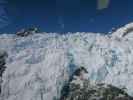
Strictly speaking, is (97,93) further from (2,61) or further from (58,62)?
(2,61)

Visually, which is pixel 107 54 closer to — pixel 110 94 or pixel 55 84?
pixel 110 94

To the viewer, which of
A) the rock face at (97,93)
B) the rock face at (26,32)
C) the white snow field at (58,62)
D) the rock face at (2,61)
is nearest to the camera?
the rock face at (97,93)

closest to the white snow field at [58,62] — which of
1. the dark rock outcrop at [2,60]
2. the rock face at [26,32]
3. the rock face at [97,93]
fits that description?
the dark rock outcrop at [2,60]

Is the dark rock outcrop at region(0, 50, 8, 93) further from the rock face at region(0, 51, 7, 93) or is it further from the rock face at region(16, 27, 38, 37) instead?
the rock face at region(16, 27, 38, 37)

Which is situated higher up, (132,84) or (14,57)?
(14,57)

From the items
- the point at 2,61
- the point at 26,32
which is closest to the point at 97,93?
the point at 2,61

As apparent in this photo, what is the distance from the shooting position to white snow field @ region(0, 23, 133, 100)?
106 ft

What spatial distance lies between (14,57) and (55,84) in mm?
7325

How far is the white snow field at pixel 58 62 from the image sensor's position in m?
32.3

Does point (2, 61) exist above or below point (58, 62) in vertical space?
above

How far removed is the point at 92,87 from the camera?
108 ft

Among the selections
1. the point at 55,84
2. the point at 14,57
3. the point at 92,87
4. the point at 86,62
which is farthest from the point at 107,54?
the point at 14,57

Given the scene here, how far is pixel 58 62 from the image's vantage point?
34.3 metres

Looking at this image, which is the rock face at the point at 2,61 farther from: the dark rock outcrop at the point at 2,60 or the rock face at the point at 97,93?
the rock face at the point at 97,93
